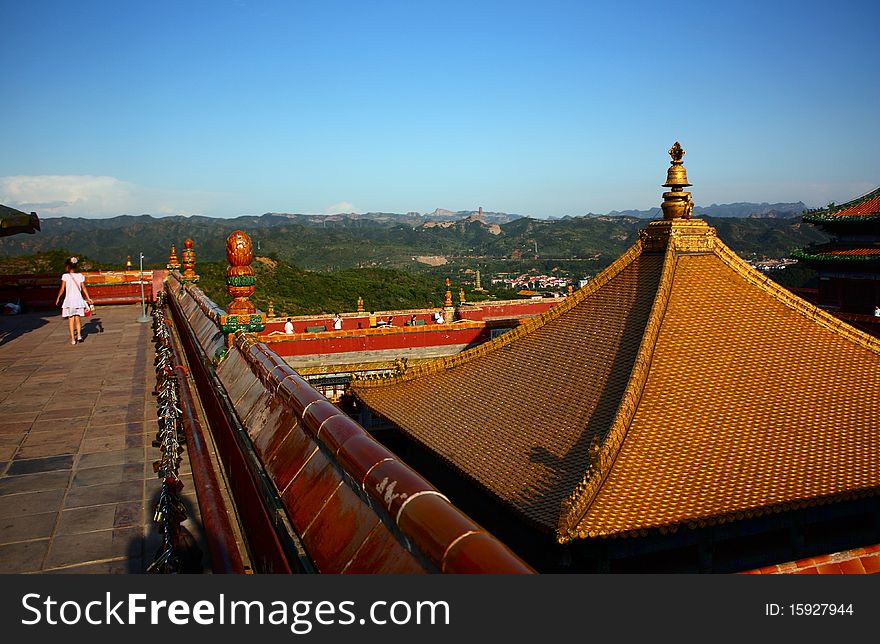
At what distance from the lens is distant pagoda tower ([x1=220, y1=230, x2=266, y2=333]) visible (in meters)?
5.77

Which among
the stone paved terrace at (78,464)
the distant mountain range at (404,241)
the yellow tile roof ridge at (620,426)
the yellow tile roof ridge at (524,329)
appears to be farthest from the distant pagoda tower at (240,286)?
the distant mountain range at (404,241)

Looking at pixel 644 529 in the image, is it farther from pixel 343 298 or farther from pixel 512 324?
pixel 343 298

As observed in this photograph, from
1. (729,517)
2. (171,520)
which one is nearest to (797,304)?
(729,517)

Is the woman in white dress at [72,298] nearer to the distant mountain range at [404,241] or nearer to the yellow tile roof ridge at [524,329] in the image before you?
the yellow tile roof ridge at [524,329]

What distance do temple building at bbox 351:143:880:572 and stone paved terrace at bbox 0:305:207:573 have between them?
4036 millimetres

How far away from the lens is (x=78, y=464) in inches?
199

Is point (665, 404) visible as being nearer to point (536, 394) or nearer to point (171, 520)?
point (536, 394)

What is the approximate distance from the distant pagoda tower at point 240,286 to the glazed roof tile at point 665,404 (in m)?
3.59

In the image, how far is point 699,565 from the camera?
7660 mm

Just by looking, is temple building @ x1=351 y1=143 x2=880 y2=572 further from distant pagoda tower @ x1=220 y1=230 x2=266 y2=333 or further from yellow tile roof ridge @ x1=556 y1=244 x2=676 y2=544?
distant pagoda tower @ x1=220 y1=230 x2=266 y2=333

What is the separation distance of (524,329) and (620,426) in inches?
158

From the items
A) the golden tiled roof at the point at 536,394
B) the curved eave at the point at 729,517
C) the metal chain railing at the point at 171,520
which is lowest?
the curved eave at the point at 729,517

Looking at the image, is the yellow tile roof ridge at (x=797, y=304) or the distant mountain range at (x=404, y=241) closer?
the yellow tile roof ridge at (x=797, y=304)

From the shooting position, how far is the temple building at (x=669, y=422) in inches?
292
